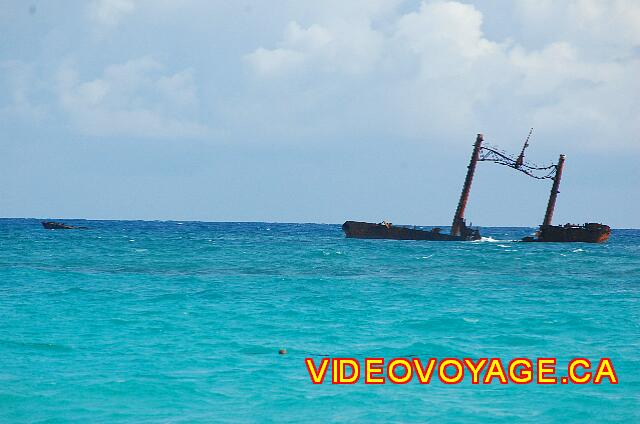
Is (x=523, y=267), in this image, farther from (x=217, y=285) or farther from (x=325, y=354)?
(x=325, y=354)

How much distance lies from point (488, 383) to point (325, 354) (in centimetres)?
410

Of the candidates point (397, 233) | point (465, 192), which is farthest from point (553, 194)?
point (397, 233)

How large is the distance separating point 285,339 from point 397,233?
2045 inches

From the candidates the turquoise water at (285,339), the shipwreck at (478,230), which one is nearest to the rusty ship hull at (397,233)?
the shipwreck at (478,230)

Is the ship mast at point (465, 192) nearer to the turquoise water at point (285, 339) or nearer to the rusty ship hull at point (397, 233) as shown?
the rusty ship hull at point (397, 233)

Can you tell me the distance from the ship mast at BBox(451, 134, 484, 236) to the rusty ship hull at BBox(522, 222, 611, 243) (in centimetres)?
931

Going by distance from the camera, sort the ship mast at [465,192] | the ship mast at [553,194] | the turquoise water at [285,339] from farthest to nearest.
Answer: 1. the ship mast at [553,194]
2. the ship mast at [465,192]
3. the turquoise water at [285,339]

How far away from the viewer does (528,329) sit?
19.6 metres

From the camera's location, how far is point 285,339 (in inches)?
711

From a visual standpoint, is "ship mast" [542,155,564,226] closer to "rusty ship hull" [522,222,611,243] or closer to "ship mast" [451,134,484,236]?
"rusty ship hull" [522,222,611,243]

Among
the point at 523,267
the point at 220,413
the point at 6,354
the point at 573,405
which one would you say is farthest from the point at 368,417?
the point at 523,267

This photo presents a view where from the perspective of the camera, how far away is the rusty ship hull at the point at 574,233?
225 feet

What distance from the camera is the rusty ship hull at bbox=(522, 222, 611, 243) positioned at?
2699 inches

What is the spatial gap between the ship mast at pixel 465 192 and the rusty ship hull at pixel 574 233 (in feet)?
30.6
